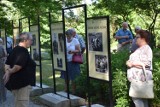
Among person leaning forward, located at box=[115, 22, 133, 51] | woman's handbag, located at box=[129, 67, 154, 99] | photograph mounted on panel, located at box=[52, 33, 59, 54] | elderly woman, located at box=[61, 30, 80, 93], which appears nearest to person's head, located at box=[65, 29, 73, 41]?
elderly woman, located at box=[61, 30, 80, 93]

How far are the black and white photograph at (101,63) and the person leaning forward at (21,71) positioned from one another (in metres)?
1.14

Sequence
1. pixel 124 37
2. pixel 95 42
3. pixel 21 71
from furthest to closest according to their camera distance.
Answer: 1. pixel 124 37
2. pixel 95 42
3. pixel 21 71

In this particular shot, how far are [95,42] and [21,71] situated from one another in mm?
1418

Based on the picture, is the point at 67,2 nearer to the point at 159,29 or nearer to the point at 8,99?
the point at 159,29

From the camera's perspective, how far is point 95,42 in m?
6.47

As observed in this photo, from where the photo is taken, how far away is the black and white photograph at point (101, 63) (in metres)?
6.18

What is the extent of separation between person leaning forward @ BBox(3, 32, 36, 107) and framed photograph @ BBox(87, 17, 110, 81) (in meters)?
1.13

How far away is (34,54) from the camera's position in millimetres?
10672

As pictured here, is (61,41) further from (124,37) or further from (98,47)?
(124,37)

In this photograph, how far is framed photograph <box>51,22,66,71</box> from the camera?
8.52 m

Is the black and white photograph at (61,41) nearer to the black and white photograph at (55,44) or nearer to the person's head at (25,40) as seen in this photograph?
the black and white photograph at (55,44)

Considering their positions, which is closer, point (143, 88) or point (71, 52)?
point (143, 88)

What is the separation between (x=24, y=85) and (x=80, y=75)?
3.12 metres

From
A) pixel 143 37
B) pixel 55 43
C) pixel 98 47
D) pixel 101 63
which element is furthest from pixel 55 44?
pixel 143 37
